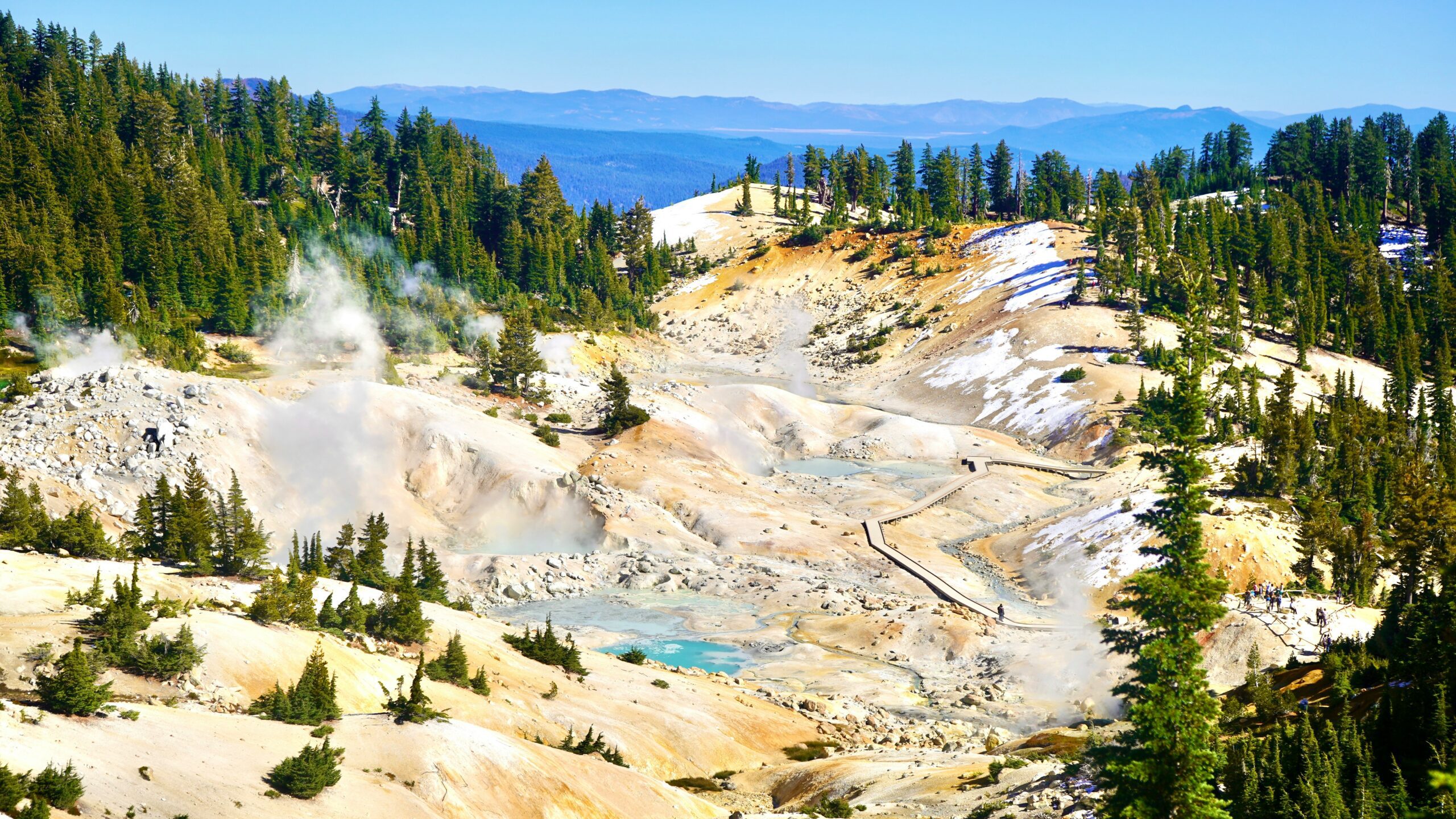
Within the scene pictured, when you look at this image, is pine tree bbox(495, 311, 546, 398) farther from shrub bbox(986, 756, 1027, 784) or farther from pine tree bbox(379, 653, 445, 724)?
shrub bbox(986, 756, 1027, 784)

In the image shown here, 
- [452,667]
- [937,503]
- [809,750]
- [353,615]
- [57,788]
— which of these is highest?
[57,788]

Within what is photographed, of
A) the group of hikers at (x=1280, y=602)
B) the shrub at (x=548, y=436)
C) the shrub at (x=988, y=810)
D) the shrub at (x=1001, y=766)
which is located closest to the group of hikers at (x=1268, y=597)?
the group of hikers at (x=1280, y=602)

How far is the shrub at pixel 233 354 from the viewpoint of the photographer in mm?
119750

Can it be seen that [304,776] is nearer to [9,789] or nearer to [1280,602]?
[9,789]

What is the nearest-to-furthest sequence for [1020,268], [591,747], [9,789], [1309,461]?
[9,789] < [591,747] < [1309,461] < [1020,268]

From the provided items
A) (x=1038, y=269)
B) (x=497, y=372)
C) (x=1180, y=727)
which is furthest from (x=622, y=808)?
(x=1038, y=269)

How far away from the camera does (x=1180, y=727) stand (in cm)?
3097

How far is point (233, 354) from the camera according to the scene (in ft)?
393

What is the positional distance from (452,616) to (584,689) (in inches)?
424

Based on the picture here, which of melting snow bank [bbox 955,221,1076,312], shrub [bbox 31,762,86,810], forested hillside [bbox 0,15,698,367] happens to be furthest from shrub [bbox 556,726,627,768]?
melting snow bank [bbox 955,221,1076,312]

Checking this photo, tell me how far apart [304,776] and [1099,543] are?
63351 millimetres

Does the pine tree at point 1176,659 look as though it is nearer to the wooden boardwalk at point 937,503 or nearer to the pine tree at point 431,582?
the wooden boardwalk at point 937,503

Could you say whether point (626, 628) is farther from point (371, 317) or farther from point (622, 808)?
point (371, 317)

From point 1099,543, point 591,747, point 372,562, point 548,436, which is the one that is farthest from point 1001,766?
point 548,436
